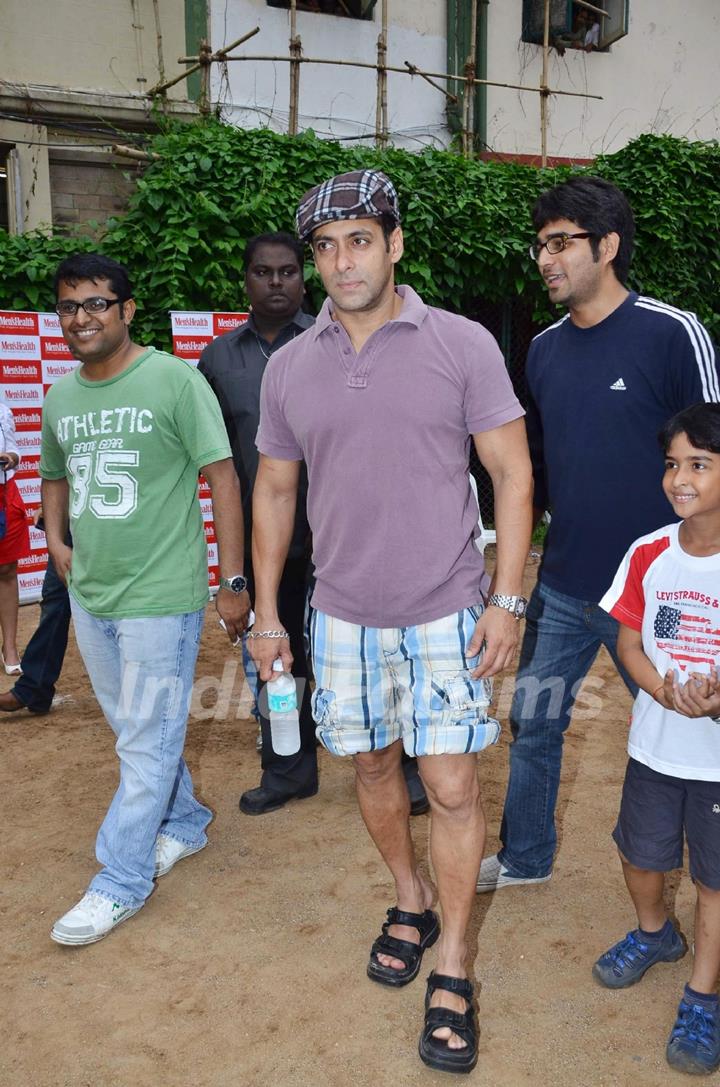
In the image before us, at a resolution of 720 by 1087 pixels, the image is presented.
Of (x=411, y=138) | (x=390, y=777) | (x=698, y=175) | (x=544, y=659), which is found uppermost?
(x=411, y=138)

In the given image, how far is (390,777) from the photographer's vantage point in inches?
117

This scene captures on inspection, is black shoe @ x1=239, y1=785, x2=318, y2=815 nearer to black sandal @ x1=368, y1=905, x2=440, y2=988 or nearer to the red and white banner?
black sandal @ x1=368, y1=905, x2=440, y2=988

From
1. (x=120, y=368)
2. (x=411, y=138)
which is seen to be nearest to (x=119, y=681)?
(x=120, y=368)

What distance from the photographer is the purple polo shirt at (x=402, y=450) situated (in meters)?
2.63

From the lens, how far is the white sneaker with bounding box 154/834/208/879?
3.71m

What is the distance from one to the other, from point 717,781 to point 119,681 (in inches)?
81.0

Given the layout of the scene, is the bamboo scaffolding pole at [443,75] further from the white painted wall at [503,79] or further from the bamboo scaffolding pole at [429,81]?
the white painted wall at [503,79]

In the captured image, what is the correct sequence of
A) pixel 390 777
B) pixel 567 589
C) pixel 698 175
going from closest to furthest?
pixel 390 777, pixel 567 589, pixel 698 175

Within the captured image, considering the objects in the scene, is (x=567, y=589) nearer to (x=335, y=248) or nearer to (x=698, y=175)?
(x=335, y=248)

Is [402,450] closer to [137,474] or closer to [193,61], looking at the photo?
[137,474]

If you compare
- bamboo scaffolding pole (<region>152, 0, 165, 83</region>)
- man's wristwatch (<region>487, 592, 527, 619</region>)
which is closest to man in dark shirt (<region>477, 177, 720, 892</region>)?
man's wristwatch (<region>487, 592, 527, 619</region>)

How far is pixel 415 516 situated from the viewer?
2.67 meters

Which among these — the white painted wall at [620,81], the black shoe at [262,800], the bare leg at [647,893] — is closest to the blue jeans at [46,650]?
the black shoe at [262,800]

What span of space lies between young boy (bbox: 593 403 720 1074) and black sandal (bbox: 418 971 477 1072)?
1.79ft
